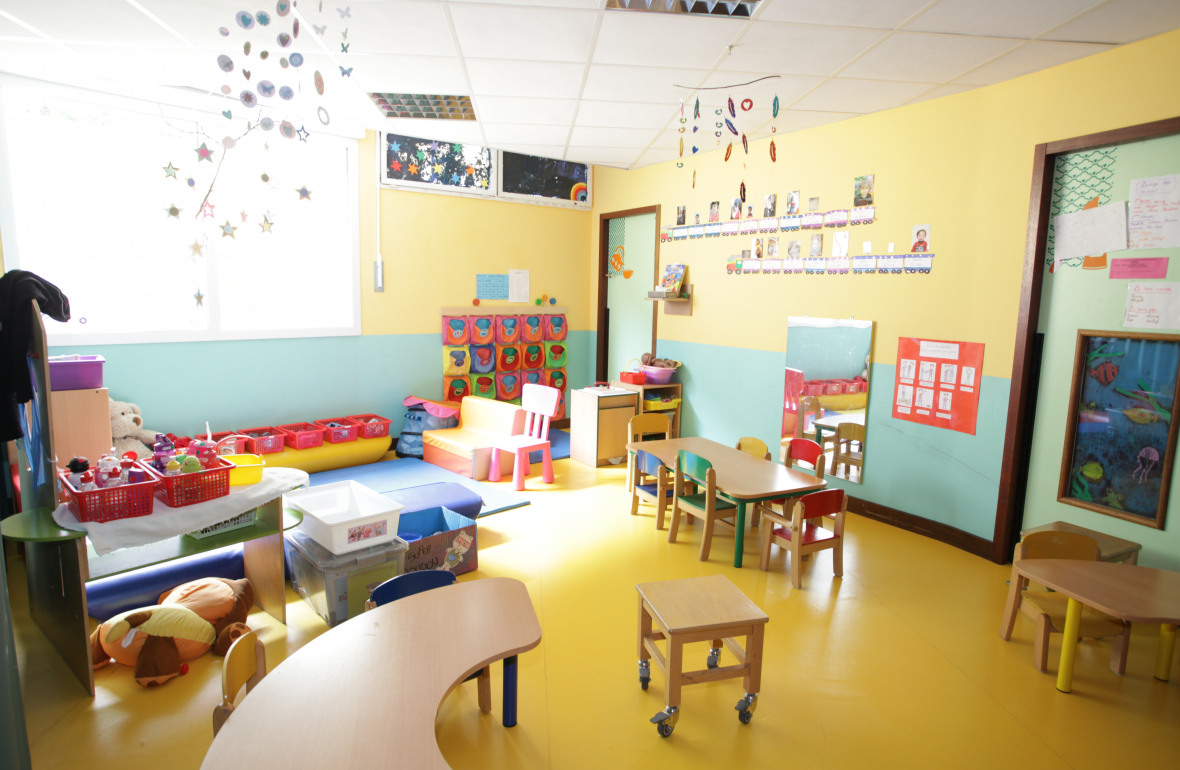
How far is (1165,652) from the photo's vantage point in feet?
10.2

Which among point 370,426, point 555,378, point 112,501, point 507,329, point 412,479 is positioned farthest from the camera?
point 555,378

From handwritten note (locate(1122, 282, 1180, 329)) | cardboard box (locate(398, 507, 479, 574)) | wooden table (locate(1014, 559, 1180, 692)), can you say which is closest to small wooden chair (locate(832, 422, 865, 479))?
handwritten note (locate(1122, 282, 1180, 329))

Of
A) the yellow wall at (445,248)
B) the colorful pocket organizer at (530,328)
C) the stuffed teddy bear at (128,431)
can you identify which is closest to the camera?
the stuffed teddy bear at (128,431)

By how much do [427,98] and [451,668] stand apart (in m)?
4.65

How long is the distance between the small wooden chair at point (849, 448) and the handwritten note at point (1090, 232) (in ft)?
6.21

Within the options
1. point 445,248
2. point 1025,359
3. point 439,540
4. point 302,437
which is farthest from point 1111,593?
point 445,248

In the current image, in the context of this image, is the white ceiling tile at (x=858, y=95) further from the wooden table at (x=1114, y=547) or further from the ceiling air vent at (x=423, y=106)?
the wooden table at (x=1114, y=547)

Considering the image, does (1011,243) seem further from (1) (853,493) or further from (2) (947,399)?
(1) (853,493)

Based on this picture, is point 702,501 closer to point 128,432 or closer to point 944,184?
point 944,184

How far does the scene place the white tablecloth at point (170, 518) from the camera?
2.79 metres

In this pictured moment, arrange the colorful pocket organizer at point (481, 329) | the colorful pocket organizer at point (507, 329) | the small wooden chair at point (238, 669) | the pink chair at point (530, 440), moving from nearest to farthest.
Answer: the small wooden chair at point (238, 669) → the pink chair at point (530, 440) → the colorful pocket organizer at point (481, 329) → the colorful pocket organizer at point (507, 329)

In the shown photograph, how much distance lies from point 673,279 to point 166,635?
5.40m

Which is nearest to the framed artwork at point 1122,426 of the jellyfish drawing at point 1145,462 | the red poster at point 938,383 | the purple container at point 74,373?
the jellyfish drawing at point 1145,462

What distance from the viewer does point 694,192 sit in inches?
263
